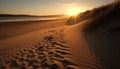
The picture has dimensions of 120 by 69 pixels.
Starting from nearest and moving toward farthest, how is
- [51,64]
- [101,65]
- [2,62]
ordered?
[101,65] < [51,64] < [2,62]

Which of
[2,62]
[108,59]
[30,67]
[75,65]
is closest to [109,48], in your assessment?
[108,59]

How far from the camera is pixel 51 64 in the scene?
470cm

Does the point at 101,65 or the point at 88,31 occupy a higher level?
the point at 88,31

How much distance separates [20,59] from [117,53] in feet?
11.4

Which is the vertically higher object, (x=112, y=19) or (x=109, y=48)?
(x=112, y=19)

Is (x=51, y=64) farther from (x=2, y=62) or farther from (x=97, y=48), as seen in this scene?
(x=2, y=62)

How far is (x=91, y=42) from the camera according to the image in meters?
6.17

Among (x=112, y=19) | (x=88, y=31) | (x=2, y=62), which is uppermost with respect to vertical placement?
(x=112, y=19)

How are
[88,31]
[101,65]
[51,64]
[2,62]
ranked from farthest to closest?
[88,31], [2,62], [51,64], [101,65]

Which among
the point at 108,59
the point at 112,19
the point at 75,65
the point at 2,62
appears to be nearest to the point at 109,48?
the point at 108,59

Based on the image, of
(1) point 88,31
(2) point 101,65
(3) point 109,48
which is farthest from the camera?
(1) point 88,31

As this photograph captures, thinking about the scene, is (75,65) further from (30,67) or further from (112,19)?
(112,19)

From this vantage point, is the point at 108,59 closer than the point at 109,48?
Yes

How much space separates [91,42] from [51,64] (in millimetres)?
2198
